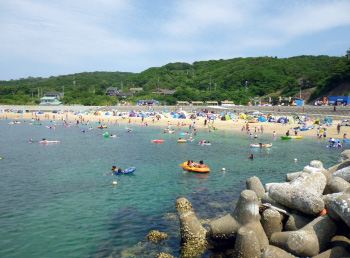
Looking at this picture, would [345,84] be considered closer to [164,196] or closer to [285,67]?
[285,67]

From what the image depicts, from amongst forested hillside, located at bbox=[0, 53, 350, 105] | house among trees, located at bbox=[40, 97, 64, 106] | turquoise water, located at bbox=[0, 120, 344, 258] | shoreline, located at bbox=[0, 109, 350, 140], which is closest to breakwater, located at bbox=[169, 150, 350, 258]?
turquoise water, located at bbox=[0, 120, 344, 258]

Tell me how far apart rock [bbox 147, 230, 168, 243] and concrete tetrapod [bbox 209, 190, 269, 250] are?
279 centimetres

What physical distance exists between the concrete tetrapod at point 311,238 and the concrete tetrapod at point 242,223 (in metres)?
0.86

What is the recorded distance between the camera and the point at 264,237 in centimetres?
1042

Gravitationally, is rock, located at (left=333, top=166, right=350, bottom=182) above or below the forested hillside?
below

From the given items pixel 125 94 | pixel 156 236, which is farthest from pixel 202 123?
pixel 125 94

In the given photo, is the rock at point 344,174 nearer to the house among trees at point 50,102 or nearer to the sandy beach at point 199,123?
the sandy beach at point 199,123

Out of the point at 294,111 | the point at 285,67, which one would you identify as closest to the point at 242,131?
the point at 294,111

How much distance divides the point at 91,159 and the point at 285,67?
126 m

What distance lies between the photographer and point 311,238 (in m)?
9.15

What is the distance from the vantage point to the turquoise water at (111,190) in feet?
44.8

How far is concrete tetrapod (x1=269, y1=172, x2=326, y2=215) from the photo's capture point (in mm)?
10359

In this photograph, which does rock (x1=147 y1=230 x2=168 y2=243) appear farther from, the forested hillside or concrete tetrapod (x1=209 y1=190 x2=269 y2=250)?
the forested hillside

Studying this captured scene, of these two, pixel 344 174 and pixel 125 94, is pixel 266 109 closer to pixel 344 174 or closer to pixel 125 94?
pixel 125 94
